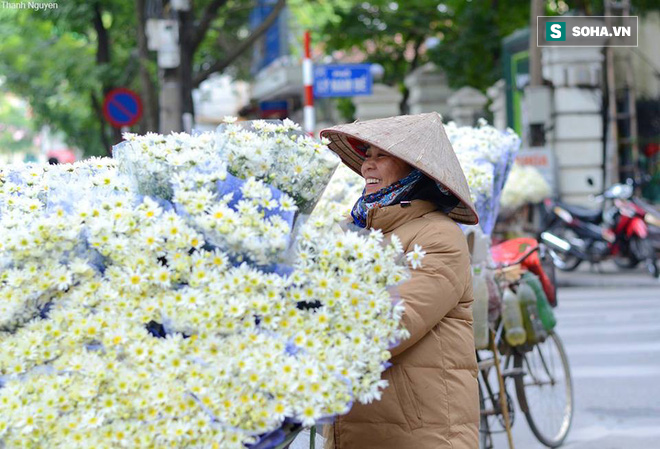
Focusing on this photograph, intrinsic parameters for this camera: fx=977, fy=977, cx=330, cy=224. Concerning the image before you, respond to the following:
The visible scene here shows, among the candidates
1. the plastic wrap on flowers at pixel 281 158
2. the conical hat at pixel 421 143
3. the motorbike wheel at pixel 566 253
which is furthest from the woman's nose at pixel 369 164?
the motorbike wheel at pixel 566 253

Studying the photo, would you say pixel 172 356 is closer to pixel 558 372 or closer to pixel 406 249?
pixel 406 249

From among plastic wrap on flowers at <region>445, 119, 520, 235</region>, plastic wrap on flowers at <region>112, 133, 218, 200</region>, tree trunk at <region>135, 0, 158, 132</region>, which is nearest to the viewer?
plastic wrap on flowers at <region>112, 133, 218, 200</region>

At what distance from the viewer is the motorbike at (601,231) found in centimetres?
1342

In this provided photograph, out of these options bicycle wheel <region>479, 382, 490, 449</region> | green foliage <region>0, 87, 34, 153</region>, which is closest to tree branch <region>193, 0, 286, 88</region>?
bicycle wheel <region>479, 382, 490, 449</region>

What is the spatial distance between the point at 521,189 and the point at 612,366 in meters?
2.57

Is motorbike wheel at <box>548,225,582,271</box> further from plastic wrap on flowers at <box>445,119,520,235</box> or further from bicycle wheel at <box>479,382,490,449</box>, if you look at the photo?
bicycle wheel at <box>479,382,490,449</box>

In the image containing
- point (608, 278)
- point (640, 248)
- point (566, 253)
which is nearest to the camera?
point (640, 248)

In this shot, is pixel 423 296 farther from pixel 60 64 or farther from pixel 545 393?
pixel 60 64

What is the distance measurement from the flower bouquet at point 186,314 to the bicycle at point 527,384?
2.73m

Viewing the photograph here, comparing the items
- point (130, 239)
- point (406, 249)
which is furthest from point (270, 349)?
point (406, 249)

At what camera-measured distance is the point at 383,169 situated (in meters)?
2.87

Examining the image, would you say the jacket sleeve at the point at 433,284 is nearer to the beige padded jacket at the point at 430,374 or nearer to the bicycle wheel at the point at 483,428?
the beige padded jacket at the point at 430,374

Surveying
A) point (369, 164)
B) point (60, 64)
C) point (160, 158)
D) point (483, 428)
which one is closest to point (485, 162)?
point (483, 428)

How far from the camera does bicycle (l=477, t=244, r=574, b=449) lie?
16.0ft
